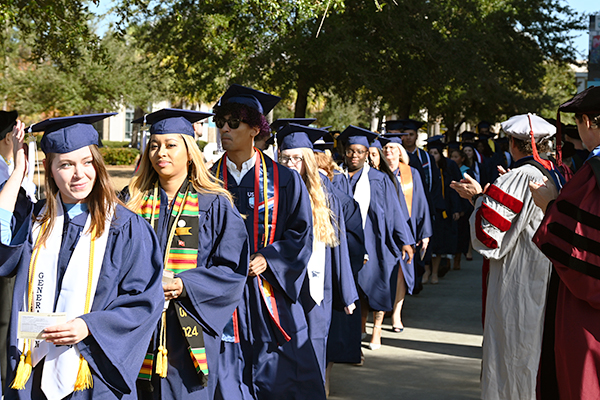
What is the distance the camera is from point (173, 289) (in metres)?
3.38

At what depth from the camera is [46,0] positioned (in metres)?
9.88

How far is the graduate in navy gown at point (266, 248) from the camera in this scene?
4.33 metres

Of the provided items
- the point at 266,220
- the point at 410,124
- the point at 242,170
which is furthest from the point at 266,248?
the point at 410,124

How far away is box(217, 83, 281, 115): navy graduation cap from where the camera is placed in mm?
4480

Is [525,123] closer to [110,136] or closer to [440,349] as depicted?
[440,349]

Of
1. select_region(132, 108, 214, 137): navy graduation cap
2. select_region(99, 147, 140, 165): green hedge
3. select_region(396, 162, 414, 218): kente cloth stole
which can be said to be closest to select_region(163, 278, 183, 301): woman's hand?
select_region(132, 108, 214, 137): navy graduation cap

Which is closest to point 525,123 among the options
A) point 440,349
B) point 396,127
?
point 440,349

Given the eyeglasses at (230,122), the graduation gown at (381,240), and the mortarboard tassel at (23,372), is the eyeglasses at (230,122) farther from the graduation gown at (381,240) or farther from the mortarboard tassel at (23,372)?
the graduation gown at (381,240)

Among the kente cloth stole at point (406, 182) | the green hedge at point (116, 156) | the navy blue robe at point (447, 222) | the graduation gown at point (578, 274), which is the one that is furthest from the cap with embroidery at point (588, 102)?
the green hedge at point (116, 156)

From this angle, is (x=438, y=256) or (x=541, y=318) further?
(x=438, y=256)

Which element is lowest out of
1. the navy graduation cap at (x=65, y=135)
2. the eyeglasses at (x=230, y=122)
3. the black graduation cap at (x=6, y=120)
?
the navy graduation cap at (x=65, y=135)

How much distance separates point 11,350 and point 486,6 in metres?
23.6

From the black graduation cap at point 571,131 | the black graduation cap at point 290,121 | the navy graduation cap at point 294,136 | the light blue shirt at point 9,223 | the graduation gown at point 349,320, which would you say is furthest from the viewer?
the black graduation cap at point 571,131

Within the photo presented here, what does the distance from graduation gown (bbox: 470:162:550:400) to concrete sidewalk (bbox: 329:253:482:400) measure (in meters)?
1.07
